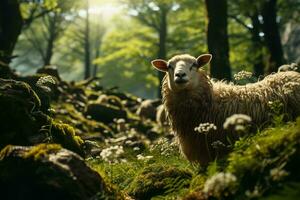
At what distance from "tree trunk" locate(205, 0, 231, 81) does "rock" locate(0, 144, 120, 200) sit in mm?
8312

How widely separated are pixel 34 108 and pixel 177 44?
2867 cm

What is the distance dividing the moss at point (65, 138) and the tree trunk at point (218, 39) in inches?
271

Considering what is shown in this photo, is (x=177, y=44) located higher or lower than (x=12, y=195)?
higher

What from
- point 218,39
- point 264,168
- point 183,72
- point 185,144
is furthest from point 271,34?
point 264,168

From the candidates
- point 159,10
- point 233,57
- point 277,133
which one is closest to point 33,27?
point 159,10

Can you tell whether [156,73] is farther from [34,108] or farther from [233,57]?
[34,108]

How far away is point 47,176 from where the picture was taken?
15.6 ft

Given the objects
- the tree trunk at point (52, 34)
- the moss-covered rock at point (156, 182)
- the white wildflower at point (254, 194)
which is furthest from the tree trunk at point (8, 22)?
the tree trunk at point (52, 34)

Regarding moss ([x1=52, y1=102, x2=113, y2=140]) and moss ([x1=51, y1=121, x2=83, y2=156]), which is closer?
moss ([x1=51, y1=121, x2=83, y2=156])

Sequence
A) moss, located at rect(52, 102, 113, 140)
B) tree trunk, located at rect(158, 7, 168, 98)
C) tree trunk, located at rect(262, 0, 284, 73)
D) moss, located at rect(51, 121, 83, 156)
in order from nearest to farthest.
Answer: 1. moss, located at rect(51, 121, 83, 156)
2. moss, located at rect(52, 102, 113, 140)
3. tree trunk, located at rect(262, 0, 284, 73)
4. tree trunk, located at rect(158, 7, 168, 98)

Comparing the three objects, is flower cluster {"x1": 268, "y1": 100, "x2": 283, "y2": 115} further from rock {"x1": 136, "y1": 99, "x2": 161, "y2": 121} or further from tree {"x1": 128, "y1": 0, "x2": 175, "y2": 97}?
tree {"x1": 128, "y1": 0, "x2": 175, "y2": 97}

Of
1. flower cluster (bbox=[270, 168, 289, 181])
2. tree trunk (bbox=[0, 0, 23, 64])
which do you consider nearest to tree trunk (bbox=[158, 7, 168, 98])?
tree trunk (bbox=[0, 0, 23, 64])

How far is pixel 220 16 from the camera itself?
1353 cm

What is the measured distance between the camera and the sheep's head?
738 cm
